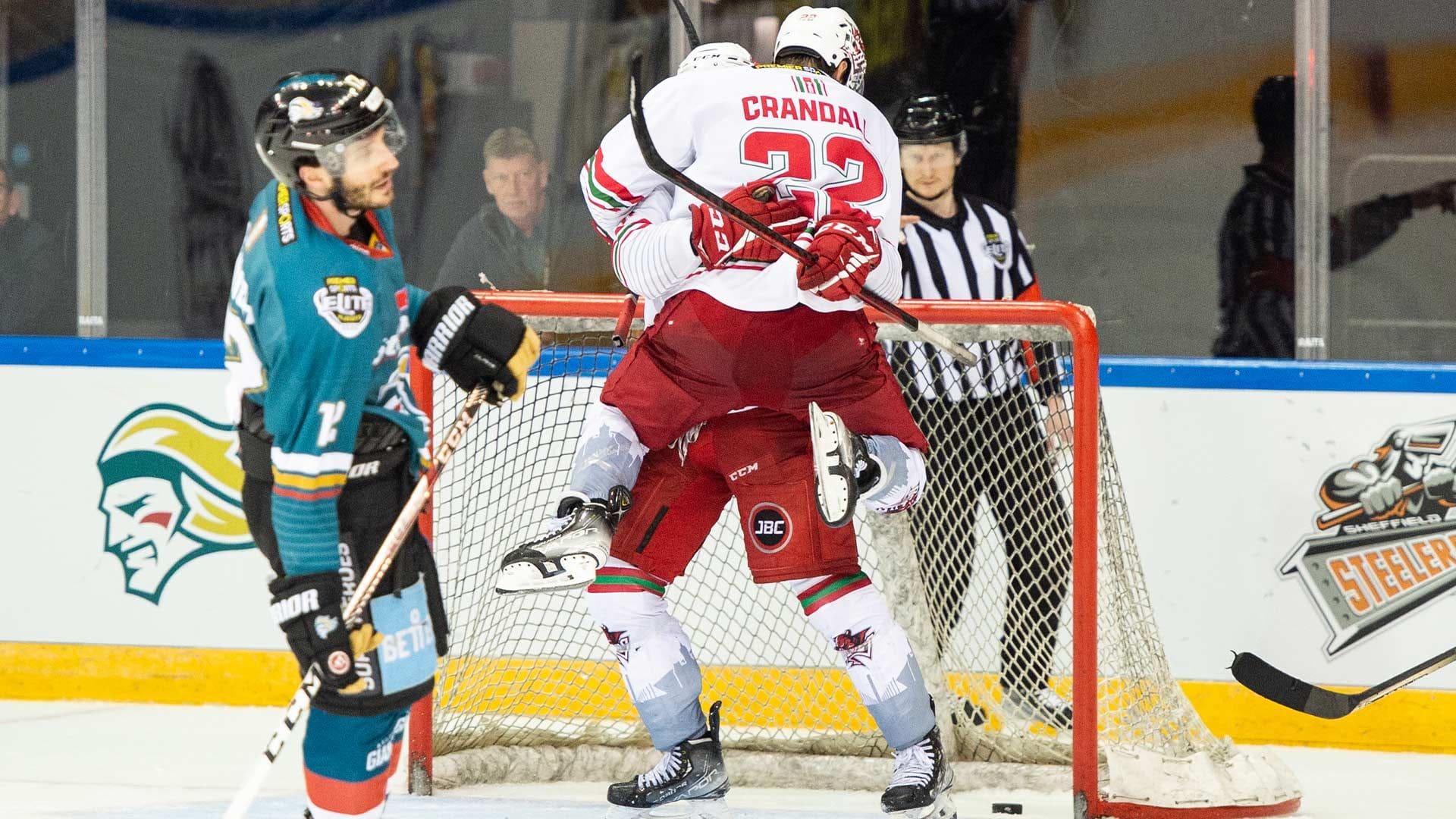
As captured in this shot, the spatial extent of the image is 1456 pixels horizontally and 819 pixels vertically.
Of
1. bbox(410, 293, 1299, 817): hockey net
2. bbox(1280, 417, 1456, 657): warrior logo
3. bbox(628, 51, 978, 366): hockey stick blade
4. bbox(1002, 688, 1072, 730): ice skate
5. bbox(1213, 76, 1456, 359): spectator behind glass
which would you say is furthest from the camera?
bbox(1213, 76, 1456, 359): spectator behind glass

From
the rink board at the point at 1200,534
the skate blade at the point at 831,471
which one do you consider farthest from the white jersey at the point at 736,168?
the rink board at the point at 1200,534

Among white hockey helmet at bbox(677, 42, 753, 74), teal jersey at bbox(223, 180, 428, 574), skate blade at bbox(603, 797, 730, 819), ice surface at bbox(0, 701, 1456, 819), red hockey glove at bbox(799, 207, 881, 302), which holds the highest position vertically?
white hockey helmet at bbox(677, 42, 753, 74)

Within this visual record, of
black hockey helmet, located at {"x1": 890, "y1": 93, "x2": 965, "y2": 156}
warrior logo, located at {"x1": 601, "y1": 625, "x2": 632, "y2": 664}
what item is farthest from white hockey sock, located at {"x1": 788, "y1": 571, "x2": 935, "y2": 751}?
black hockey helmet, located at {"x1": 890, "y1": 93, "x2": 965, "y2": 156}

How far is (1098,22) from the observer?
4.15 m

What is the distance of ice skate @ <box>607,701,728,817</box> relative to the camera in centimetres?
298

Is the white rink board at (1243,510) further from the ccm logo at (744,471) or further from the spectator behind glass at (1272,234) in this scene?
the ccm logo at (744,471)

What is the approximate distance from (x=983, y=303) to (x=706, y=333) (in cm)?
67

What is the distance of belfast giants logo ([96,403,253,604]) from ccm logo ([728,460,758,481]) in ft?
5.16

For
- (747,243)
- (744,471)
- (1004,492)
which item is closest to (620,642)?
(744,471)

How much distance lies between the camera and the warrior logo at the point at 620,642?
9.65 feet

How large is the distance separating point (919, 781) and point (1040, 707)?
0.68 m

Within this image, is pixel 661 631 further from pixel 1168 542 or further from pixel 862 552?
pixel 1168 542

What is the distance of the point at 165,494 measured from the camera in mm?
4055

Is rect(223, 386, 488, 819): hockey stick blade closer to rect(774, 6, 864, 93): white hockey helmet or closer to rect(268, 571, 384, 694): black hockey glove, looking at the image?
rect(268, 571, 384, 694): black hockey glove
